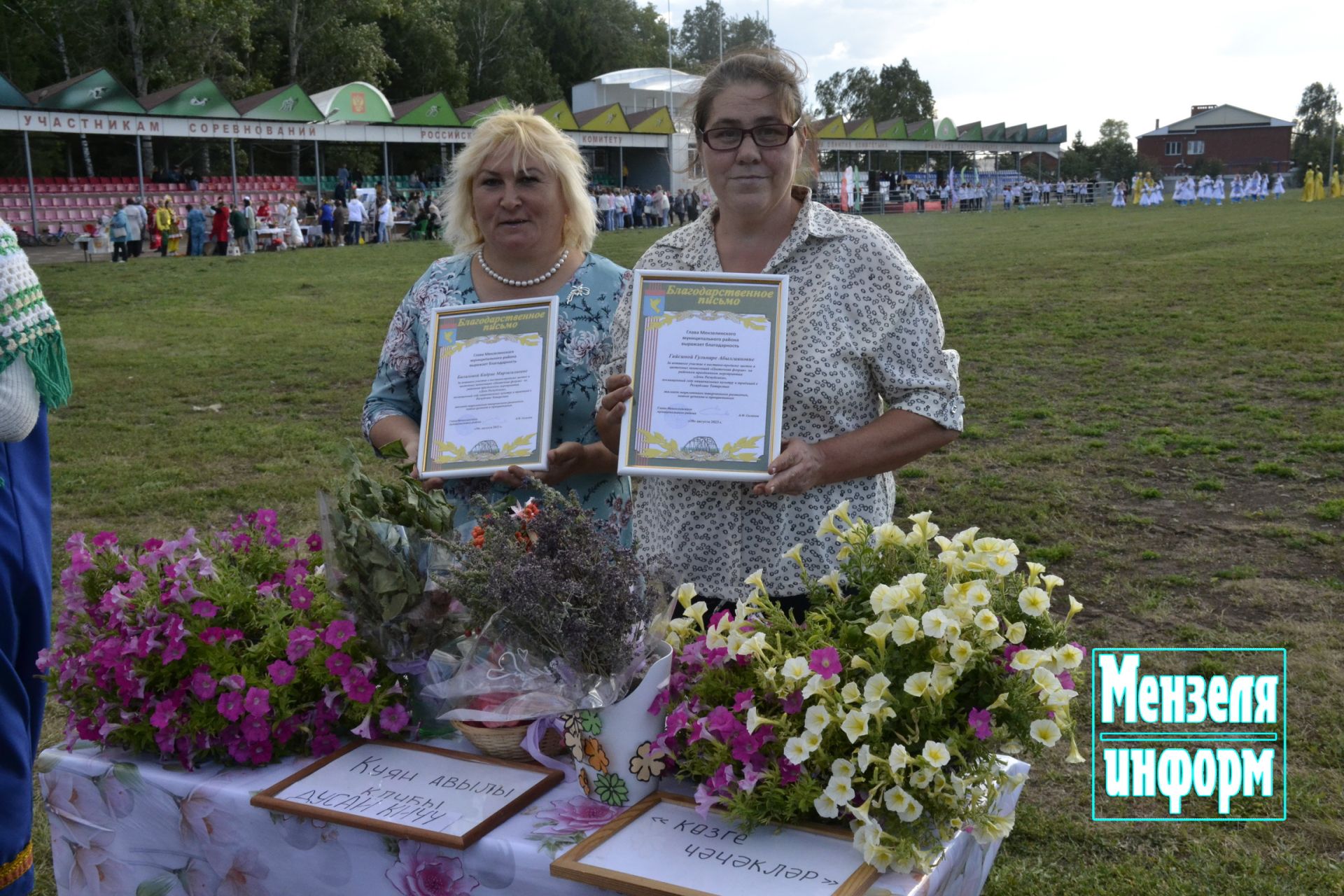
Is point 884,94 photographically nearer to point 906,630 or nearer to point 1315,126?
point 1315,126

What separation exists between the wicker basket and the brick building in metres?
113

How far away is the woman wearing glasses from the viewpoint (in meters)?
2.53

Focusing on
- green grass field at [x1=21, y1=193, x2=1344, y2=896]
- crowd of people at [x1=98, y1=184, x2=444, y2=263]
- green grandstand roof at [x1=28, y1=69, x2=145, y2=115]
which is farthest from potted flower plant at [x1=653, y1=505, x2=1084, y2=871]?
green grandstand roof at [x1=28, y1=69, x2=145, y2=115]

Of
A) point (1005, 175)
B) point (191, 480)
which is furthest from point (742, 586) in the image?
point (1005, 175)

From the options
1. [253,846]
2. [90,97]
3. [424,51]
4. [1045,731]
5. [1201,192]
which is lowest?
[253,846]

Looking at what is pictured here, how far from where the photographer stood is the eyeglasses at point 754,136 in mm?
2547

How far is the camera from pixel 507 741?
6.98 ft

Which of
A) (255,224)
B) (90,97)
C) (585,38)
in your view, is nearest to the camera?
(90,97)

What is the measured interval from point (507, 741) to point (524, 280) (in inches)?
62.2

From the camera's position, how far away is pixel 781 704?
1824 millimetres

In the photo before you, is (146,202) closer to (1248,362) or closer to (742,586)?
(1248,362)

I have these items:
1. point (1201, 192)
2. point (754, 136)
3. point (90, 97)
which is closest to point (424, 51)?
point (90, 97)

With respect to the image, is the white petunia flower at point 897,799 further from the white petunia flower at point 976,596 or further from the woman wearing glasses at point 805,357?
the woman wearing glasses at point 805,357

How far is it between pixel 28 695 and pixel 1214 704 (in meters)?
4.06
